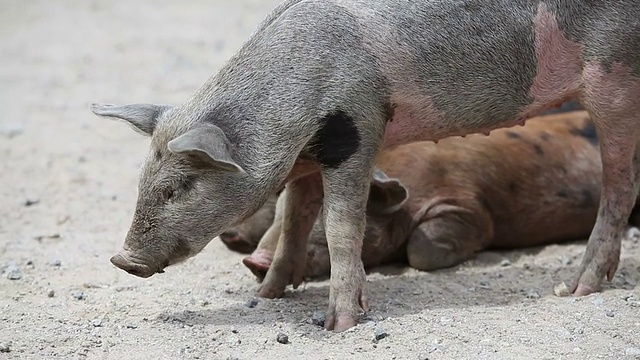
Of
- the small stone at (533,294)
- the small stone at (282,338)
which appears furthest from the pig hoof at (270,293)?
the small stone at (533,294)

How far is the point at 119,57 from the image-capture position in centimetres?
1023

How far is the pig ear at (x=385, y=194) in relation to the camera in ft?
18.0

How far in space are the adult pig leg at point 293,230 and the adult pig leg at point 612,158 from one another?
1.31 meters

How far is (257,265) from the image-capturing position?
5.36 meters

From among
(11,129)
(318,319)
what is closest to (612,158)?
(318,319)

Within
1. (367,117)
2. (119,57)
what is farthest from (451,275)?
(119,57)

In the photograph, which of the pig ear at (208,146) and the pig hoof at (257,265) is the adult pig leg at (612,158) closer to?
the pig hoof at (257,265)

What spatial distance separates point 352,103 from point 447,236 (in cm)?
144

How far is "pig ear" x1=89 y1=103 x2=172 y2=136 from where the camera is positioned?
4.67 metres

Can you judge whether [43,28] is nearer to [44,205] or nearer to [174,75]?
[174,75]

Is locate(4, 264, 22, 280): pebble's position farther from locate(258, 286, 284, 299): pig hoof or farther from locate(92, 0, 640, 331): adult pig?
locate(258, 286, 284, 299): pig hoof

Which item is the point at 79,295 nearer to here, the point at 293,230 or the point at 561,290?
the point at 293,230

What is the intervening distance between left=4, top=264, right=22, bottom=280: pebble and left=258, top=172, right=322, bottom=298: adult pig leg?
1232 mm

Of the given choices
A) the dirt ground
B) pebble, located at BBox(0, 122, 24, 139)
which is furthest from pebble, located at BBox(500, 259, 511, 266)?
pebble, located at BBox(0, 122, 24, 139)
